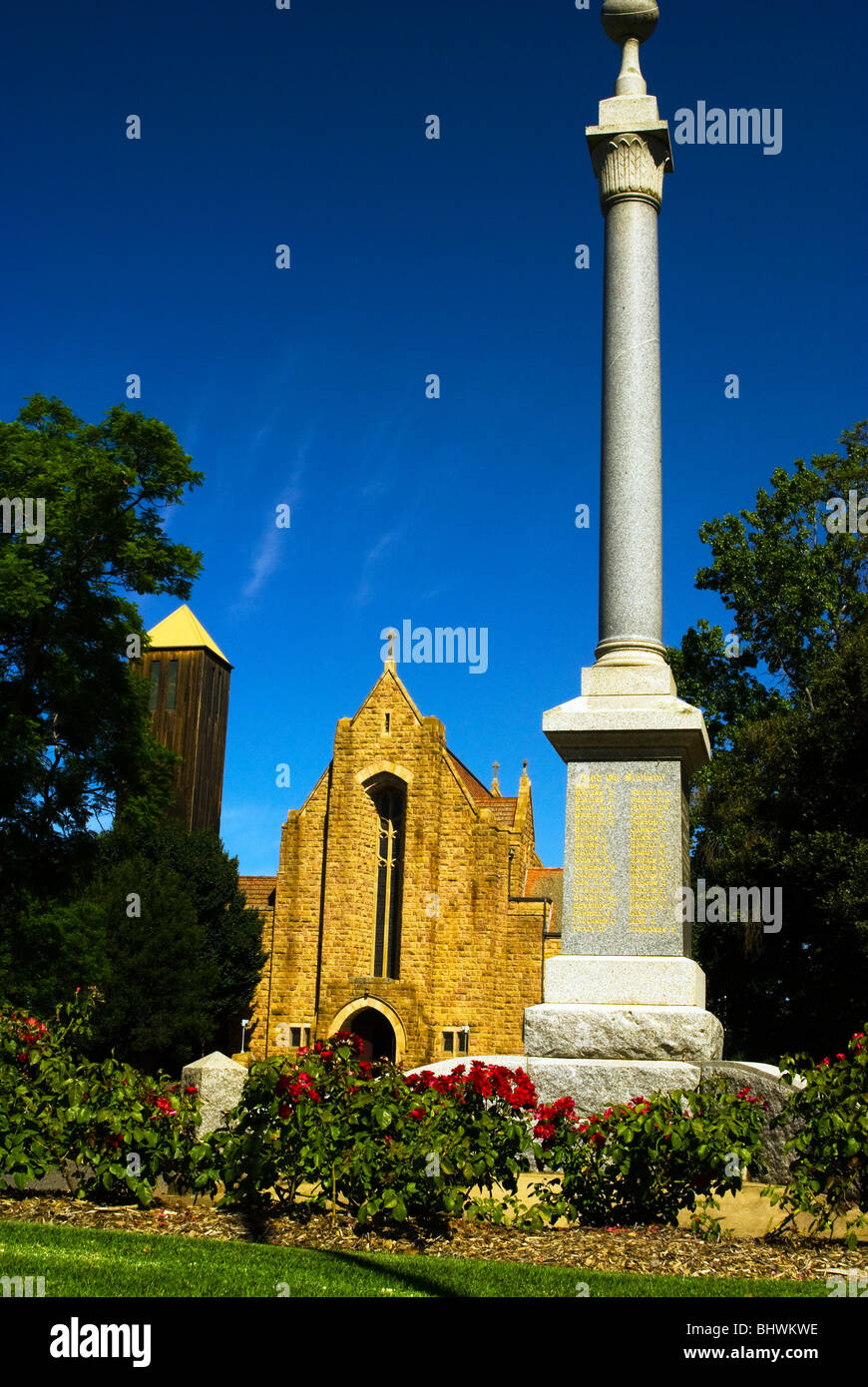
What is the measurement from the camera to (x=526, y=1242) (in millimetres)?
6828

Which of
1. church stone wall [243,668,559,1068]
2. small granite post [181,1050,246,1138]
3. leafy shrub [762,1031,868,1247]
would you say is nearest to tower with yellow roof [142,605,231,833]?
church stone wall [243,668,559,1068]

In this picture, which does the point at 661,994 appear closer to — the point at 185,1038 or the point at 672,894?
the point at 672,894

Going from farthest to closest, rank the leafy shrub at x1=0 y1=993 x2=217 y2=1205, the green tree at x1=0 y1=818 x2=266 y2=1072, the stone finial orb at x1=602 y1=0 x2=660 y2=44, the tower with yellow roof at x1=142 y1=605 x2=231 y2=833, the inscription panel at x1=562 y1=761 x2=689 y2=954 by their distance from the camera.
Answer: the tower with yellow roof at x1=142 y1=605 x2=231 y2=833
the green tree at x1=0 y1=818 x2=266 y2=1072
the stone finial orb at x1=602 y1=0 x2=660 y2=44
the inscription panel at x1=562 y1=761 x2=689 y2=954
the leafy shrub at x1=0 y1=993 x2=217 y2=1205

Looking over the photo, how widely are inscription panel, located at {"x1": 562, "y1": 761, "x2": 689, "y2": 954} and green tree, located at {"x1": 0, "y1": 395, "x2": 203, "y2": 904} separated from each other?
35.9ft

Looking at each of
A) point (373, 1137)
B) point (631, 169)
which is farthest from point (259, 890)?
point (373, 1137)

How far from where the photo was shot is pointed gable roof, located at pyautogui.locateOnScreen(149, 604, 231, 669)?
43.1 metres

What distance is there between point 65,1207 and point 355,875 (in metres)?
28.0

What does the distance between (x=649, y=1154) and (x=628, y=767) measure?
3362 mm

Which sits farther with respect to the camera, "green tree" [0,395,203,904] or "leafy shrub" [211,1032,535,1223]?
"green tree" [0,395,203,904]

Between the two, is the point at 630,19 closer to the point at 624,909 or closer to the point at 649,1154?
the point at 624,909

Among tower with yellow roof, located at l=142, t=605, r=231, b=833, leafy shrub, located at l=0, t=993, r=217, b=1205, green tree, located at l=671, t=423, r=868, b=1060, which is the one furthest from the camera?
tower with yellow roof, located at l=142, t=605, r=231, b=833

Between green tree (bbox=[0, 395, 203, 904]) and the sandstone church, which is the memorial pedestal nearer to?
green tree (bbox=[0, 395, 203, 904])

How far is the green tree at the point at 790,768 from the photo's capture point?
21.8 metres

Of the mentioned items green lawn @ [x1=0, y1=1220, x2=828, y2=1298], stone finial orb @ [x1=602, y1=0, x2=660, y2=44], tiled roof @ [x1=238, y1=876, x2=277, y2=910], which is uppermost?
stone finial orb @ [x1=602, y1=0, x2=660, y2=44]
